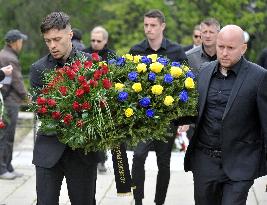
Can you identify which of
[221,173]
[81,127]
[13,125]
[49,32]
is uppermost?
[49,32]

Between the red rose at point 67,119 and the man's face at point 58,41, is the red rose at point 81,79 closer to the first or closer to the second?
the red rose at point 67,119

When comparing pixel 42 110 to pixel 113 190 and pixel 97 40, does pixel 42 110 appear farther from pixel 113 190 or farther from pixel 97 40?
pixel 97 40

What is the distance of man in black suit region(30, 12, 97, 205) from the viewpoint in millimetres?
5082

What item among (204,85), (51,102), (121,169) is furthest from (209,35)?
(51,102)

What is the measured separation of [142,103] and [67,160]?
0.80 m

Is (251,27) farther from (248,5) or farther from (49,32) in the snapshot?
(49,32)

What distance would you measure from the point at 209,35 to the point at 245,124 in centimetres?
282

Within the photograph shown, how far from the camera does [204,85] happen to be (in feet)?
17.1

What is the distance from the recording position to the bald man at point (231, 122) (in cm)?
500

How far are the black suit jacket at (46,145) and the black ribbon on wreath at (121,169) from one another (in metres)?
0.17

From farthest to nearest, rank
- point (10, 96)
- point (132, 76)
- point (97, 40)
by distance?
point (97, 40), point (10, 96), point (132, 76)

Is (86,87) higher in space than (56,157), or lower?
higher

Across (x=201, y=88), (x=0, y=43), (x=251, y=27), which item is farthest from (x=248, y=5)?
(x=201, y=88)

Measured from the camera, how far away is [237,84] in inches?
197
